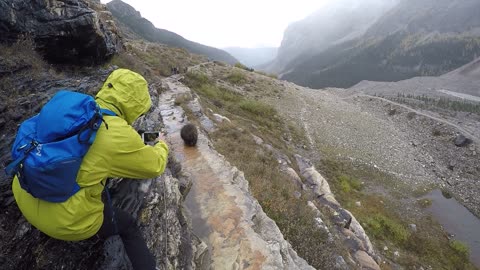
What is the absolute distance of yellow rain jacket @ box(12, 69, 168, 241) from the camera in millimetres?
2941

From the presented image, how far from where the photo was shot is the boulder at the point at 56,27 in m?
8.86

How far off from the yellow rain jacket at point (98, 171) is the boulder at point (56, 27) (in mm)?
7732

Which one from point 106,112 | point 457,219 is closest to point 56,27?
point 106,112

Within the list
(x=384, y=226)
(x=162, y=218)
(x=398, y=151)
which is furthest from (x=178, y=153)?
(x=398, y=151)

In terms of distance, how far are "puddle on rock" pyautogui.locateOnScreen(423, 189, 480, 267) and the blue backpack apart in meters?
21.9

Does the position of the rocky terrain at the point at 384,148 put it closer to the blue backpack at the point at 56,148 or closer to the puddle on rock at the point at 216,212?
the puddle on rock at the point at 216,212

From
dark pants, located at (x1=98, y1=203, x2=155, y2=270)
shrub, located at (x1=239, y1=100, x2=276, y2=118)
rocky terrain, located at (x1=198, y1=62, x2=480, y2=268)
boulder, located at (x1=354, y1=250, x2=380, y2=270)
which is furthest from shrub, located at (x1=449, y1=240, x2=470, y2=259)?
dark pants, located at (x1=98, y1=203, x2=155, y2=270)

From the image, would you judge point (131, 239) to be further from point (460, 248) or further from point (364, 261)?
point (460, 248)

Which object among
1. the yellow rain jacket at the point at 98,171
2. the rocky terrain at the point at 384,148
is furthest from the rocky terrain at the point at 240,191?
the yellow rain jacket at the point at 98,171

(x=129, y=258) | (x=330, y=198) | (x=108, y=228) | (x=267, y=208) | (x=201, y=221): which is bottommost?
(x=330, y=198)

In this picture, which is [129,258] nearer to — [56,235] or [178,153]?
[56,235]

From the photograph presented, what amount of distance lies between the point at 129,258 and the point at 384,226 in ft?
52.2

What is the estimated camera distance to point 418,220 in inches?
742

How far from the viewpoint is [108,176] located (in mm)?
3184
